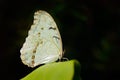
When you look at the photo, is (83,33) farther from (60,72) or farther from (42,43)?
(60,72)

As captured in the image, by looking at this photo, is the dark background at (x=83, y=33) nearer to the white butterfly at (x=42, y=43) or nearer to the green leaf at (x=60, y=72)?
the white butterfly at (x=42, y=43)

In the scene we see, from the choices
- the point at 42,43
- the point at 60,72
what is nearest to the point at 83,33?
the point at 42,43

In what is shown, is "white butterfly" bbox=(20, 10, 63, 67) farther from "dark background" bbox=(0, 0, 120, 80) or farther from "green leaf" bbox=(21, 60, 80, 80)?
"dark background" bbox=(0, 0, 120, 80)

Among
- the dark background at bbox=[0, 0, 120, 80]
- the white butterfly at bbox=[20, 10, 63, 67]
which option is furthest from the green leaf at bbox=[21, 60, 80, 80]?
the dark background at bbox=[0, 0, 120, 80]

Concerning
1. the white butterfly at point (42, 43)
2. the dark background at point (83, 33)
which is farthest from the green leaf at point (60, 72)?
the dark background at point (83, 33)

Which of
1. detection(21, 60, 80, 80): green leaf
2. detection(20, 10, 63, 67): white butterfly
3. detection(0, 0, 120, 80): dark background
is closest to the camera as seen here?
detection(21, 60, 80, 80): green leaf
